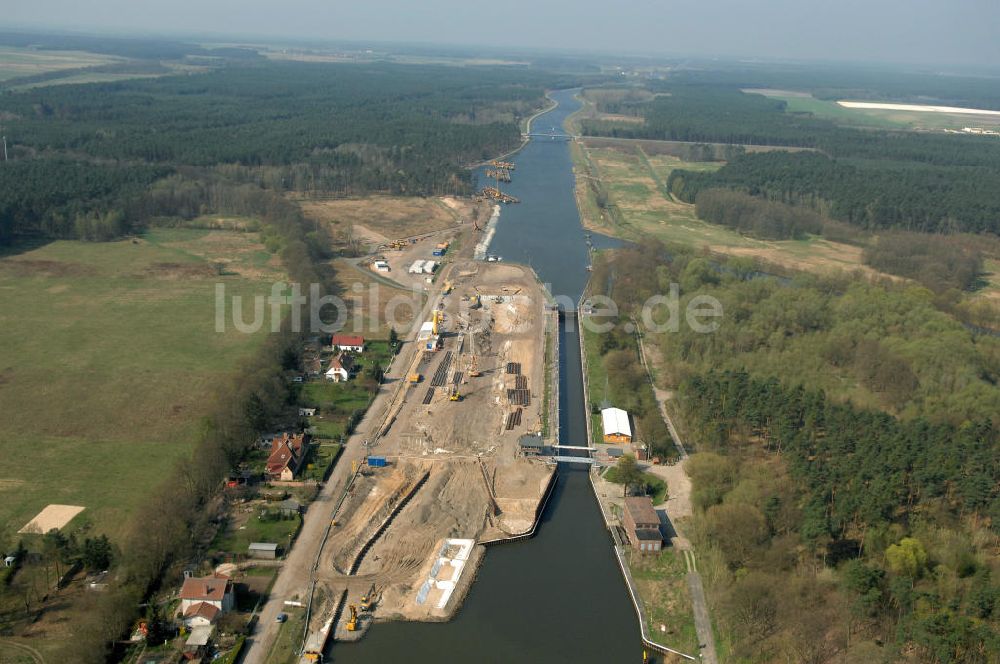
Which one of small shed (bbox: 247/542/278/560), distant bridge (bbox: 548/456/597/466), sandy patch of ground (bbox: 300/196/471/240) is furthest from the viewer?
sandy patch of ground (bbox: 300/196/471/240)

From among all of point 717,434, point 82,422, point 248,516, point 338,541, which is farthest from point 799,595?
point 82,422

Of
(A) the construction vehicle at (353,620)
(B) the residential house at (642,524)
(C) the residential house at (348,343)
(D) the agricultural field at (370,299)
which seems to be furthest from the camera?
(D) the agricultural field at (370,299)

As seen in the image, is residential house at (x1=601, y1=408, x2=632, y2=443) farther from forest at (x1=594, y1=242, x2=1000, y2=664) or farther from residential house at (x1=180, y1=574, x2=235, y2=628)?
residential house at (x1=180, y1=574, x2=235, y2=628)

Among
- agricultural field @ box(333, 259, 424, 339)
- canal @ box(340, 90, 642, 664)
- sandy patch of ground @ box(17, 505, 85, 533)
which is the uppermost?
agricultural field @ box(333, 259, 424, 339)

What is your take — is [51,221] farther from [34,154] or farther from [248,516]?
[248,516]

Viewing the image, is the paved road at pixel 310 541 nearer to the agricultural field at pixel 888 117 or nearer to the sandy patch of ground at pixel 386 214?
the sandy patch of ground at pixel 386 214

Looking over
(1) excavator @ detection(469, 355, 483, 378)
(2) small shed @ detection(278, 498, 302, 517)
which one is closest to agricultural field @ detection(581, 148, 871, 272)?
(1) excavator @ detection(469, 355, 483, 378)

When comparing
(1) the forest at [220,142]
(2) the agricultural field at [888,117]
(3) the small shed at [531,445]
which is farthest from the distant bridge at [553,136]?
(3) the small shed at [531,445]
